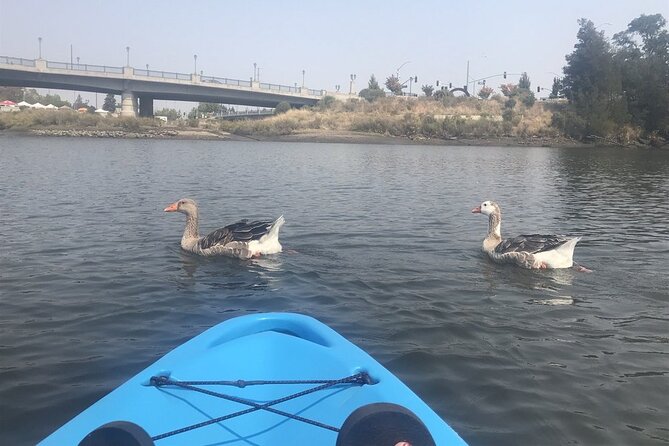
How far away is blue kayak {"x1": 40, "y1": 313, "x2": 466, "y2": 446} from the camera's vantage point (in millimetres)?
3068

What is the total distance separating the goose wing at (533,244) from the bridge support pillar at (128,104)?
81.8 meters

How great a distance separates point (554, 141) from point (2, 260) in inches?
2799

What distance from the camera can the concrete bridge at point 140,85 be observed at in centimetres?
7719

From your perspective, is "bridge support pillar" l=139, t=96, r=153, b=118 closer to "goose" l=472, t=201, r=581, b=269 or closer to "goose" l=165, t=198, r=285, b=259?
"goose" l=165, t=198, r=285, b=259

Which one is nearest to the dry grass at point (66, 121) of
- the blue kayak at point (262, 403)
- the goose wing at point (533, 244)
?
the goose wing at point (533, 244)

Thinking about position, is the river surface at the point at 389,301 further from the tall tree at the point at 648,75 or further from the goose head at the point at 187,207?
the tall tree at the point at 648,75

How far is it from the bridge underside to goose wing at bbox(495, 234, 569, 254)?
271ft

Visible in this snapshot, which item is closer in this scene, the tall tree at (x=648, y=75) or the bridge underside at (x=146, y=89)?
the tall tree at (x=648, y=75)

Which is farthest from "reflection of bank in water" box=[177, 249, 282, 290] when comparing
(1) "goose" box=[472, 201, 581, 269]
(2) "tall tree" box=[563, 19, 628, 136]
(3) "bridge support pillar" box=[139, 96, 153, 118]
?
(3) "bridge support pillar" box=[139, 96, 153, 118]

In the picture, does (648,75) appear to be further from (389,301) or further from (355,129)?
(389,301)

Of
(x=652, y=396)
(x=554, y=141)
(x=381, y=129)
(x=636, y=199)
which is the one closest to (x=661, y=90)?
(x=554, y=141)

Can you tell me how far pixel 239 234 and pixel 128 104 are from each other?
81.2 meters

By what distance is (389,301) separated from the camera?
8.57 metres

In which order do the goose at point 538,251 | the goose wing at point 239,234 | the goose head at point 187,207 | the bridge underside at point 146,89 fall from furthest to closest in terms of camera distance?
the bridge underside at point 146,89
the goose head at point 187,207
the goose wing at point 239,234
the goose at point 538,251
